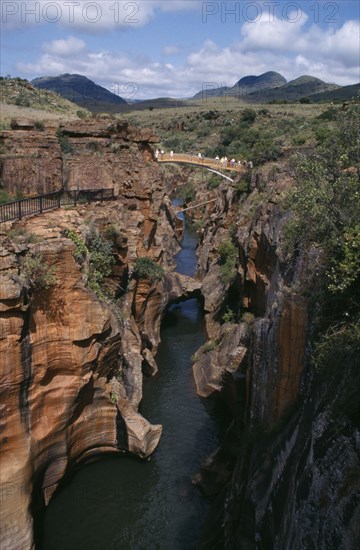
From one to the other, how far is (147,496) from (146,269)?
31.5ft

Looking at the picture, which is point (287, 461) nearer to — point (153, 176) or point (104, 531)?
point (104, 531)

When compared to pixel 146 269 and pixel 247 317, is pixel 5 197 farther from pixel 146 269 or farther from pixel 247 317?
pixel 247 317

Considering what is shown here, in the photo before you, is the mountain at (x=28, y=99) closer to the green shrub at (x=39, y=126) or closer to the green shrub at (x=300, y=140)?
the green shrub at (x=39, y=126)

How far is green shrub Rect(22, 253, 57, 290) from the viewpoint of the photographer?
13781 mm

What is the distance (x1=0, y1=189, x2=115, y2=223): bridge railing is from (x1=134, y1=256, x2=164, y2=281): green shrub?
10.1ft

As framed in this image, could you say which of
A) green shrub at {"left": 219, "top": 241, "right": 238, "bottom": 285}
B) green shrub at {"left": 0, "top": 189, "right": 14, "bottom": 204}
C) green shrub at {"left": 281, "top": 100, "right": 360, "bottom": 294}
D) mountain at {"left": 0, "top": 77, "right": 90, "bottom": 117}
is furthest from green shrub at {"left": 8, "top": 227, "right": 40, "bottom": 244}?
mountain at {"left": 0, "top": 77, "right": 90, "bottom": 117}

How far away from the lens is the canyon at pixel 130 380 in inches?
378

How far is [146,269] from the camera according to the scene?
23203 millimetres

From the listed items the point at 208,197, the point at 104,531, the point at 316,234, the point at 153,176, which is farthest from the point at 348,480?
the point at 208,197

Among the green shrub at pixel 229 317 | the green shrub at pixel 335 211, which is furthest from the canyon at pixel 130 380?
the green shrub at pixel 229 317

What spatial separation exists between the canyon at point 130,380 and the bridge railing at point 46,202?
1.42 ft

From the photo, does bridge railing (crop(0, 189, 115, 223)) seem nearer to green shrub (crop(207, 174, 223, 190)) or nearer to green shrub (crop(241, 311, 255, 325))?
green shrub (crop(241, 311, 255, 325))

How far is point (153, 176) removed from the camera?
27.8 metres

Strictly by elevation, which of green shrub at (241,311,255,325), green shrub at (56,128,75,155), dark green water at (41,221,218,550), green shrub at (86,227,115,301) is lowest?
dark green water at (41,221,218,550)
